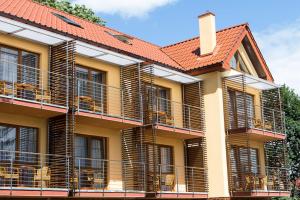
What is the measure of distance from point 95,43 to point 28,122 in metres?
4.55

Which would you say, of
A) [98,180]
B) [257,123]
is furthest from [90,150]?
[257,123]

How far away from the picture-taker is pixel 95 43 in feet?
67.9

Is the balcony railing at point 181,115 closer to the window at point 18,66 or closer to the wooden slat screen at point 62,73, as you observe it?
the wooden slat screen at point 62,73

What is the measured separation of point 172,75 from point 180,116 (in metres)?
2.13

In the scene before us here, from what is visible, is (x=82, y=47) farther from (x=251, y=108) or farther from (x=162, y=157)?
(x=251, y=108)

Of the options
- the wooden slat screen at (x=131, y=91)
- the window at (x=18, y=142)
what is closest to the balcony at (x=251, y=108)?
the wooden slat screen at (x=131, y=91)

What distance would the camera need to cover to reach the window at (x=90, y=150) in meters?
19.5

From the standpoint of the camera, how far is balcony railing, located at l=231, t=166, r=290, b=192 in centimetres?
2372

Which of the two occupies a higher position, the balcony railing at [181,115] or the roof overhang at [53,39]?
the roof overhang at [53,39]

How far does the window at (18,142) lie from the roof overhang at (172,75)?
6.45 m

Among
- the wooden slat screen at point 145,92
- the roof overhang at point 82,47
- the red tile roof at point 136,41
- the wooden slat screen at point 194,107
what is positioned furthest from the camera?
the wooden slat screen at point 194,107

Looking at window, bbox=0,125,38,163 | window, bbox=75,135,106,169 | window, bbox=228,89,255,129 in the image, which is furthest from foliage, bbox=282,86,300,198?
window, bbox=0,125,38,163

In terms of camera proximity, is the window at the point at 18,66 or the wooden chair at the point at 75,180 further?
the window at the point at 18,66

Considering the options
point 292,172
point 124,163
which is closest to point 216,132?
point 124,163
